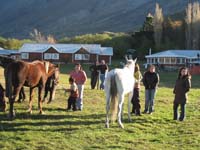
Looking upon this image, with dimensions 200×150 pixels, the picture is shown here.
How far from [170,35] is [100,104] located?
94.9m

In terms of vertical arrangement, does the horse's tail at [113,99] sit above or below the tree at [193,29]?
below

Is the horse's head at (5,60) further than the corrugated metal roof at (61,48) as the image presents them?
No

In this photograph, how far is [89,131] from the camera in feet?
45.6

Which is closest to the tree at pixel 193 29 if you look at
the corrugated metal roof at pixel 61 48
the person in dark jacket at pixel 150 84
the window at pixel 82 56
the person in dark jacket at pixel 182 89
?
the corrugated metal roof at pixel 61 48

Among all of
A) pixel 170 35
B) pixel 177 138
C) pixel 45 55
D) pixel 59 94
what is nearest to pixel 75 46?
pixel 45 55

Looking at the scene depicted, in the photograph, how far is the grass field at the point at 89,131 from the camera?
12.5m

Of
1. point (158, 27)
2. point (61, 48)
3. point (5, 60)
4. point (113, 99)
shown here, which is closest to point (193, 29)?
point (158, 27)

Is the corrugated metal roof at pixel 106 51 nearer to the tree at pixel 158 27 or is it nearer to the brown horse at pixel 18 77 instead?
the tree at pixel 158 27

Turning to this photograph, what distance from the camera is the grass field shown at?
41.1 ft

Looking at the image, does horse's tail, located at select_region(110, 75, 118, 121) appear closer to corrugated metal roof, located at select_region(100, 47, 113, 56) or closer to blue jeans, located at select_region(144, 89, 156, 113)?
blue jeans, located at select_region(144, 89, 156, 113)

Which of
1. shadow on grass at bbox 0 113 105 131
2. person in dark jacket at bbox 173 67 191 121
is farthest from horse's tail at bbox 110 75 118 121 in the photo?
person in dark jacket at bbox 173 67 191 121

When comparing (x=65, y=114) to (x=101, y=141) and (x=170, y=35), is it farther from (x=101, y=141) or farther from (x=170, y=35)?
(x=170, y=35)

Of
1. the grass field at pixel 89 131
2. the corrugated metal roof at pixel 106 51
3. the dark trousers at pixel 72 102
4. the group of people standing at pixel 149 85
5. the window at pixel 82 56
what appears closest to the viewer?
the grass field at pixel 89 131

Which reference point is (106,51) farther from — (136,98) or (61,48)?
(136,98)
